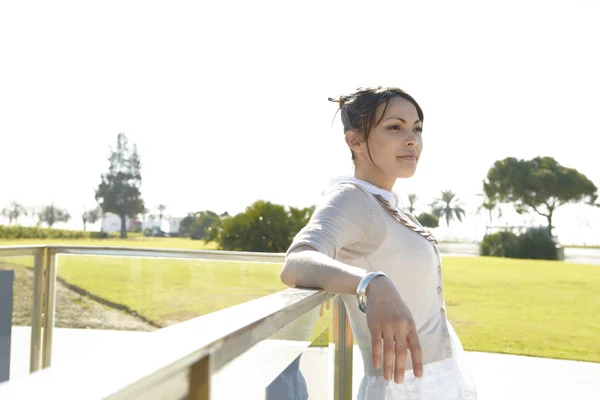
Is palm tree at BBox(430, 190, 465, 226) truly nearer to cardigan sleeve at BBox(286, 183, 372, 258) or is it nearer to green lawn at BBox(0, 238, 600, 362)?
green lawn at BBox(0, 238, 600, 362)

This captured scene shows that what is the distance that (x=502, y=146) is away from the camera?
90.3 feet

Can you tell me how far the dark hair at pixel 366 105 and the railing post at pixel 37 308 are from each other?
2.84 m

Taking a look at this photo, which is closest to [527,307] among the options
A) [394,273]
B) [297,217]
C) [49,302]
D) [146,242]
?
[297,217]

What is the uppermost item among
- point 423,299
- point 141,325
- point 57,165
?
point 57,165

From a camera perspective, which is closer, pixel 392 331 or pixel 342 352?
pixel 392 331

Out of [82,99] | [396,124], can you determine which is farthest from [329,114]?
[82,99]

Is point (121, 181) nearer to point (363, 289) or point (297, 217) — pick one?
point (297, 217)

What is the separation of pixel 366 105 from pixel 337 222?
47 centimetres

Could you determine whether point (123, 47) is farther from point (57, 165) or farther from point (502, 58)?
point (502, 58)

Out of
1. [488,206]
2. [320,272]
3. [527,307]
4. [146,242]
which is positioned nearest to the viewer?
[320,272]

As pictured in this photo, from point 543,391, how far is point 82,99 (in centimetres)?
2808

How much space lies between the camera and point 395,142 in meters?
→ 1.65

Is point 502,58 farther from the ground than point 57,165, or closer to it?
farther from the ground

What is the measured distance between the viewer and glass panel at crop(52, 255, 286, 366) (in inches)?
155
